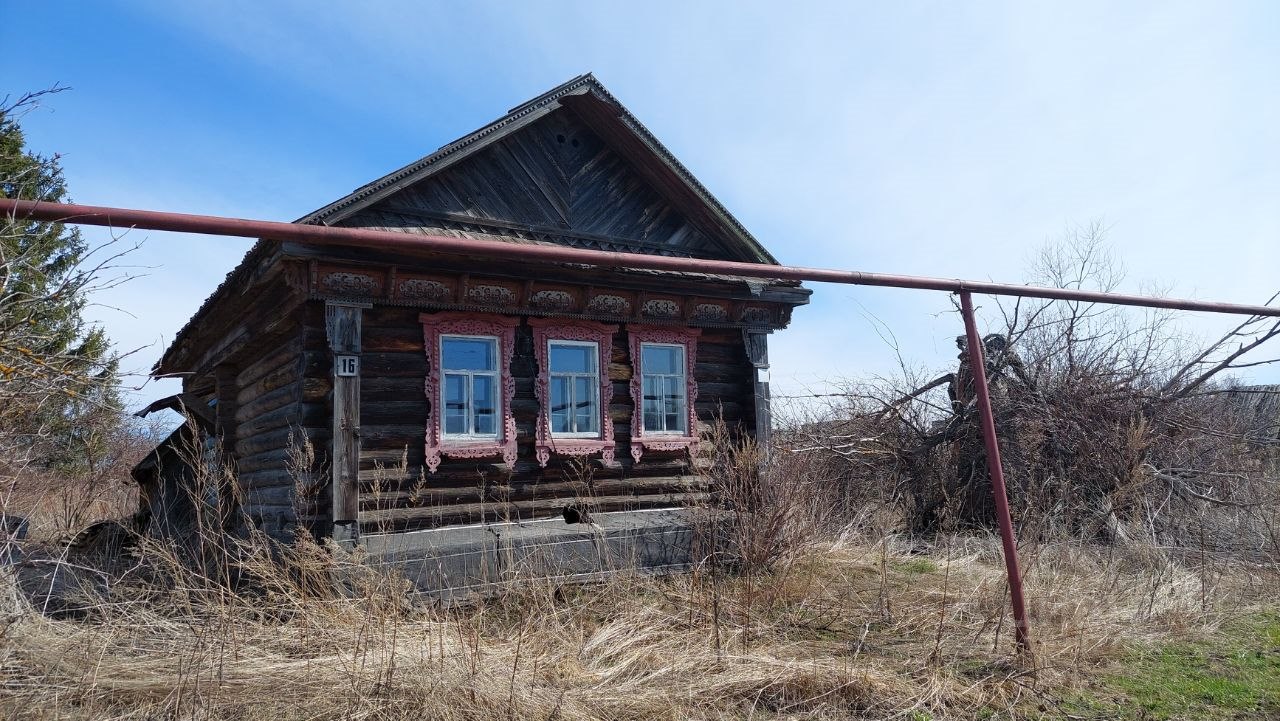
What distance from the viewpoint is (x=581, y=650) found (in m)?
5.30

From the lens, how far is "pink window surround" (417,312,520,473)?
27.4 feet

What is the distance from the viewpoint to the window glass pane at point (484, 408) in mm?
8680

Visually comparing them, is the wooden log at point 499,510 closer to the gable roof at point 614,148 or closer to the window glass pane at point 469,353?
the window glass pane at point 469,353

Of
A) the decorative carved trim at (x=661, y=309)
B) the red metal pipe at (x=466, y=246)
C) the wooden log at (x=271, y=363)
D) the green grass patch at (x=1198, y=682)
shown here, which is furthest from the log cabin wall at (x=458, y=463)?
the green grass patch at (x=1198, y=682)

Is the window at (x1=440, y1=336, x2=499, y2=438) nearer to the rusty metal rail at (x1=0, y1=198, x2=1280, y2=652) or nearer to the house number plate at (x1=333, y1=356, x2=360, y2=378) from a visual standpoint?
the house number plate at (x1=333, y1=356, x2=360, y2=378)

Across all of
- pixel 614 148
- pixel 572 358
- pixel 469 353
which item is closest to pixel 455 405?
pixel 469 353

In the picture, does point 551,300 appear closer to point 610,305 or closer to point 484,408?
point 610,305

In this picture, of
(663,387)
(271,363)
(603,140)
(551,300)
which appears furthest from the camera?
(603,140)

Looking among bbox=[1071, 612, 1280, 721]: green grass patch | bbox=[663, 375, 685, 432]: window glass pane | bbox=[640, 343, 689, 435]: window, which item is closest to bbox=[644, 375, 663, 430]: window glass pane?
bbox=[640, 343, 689, 435]: window

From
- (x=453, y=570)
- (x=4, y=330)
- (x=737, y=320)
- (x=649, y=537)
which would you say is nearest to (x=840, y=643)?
(x=649, y=537)

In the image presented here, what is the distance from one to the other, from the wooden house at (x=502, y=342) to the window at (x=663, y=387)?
0.09ft

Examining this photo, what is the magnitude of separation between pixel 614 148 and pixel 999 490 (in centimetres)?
668

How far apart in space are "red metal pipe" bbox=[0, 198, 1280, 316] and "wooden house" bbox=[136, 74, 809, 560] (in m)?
3.38

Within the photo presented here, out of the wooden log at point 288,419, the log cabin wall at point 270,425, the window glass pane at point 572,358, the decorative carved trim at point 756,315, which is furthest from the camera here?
the decorative carved trim at point 756,315
